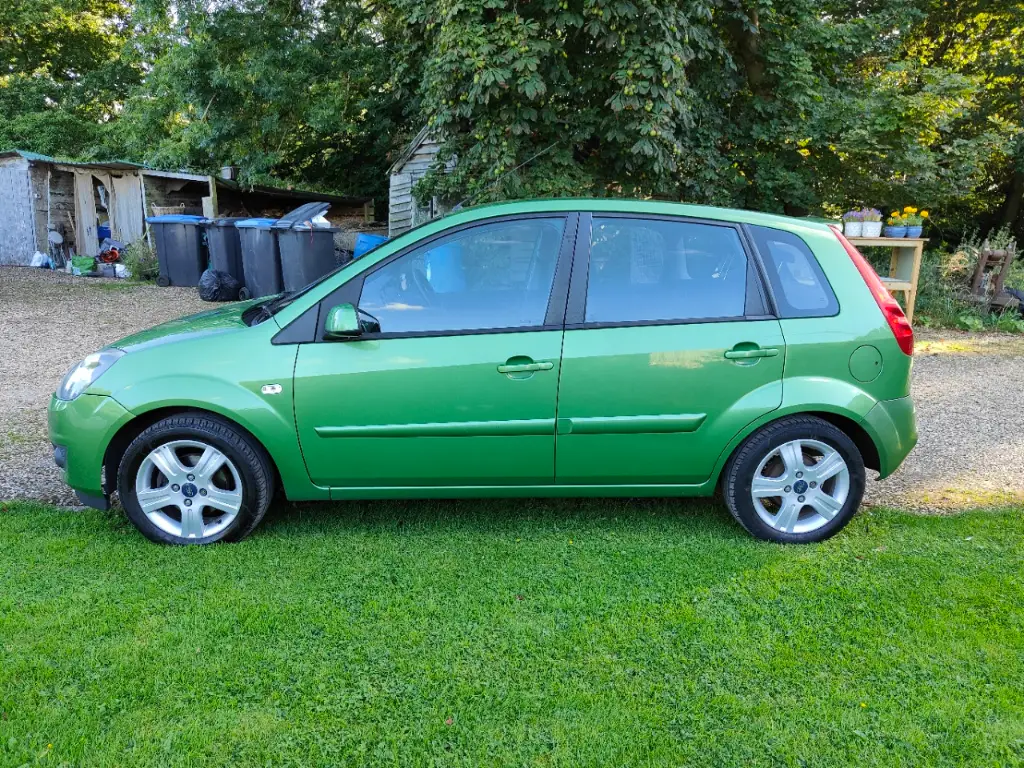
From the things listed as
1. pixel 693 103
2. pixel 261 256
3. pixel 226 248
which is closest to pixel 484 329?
pixel 693 103

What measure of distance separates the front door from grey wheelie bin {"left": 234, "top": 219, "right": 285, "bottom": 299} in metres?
9.24

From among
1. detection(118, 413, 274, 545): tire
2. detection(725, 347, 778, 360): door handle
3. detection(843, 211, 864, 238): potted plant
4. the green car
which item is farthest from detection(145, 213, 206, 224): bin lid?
detection(725, 347, 778, 360): door handle

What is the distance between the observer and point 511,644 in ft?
9.79

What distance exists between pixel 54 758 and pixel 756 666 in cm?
230

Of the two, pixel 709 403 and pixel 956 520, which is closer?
pixel 709 403

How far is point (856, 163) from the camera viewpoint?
38.9 feet

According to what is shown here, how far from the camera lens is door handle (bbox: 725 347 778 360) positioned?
3.68m

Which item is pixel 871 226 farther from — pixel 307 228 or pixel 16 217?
pixel 16 217

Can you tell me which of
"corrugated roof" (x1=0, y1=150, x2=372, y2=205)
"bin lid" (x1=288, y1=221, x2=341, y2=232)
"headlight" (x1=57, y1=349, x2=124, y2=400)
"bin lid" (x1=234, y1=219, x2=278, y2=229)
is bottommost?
"headlight" (x1=57, y1=349, x2=124, y2=400)

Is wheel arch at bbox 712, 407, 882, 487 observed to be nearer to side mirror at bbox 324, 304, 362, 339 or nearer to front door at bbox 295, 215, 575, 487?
front door at bbox 295, 215, 575, 487

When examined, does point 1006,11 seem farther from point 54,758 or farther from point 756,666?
point 54,758

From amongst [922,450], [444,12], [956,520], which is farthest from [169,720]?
[444,12]

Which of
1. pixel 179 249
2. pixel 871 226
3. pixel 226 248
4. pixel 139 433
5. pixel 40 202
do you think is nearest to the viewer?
pixel 139 433

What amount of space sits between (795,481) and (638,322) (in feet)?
3.53
